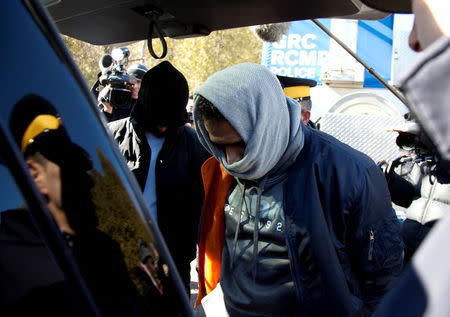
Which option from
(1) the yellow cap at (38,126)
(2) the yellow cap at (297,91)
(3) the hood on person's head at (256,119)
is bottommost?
(2) the yellow cap at (297,91)

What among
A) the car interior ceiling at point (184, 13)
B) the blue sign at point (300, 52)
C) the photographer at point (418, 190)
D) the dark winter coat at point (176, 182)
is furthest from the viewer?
the blue sign at point (300, 52)

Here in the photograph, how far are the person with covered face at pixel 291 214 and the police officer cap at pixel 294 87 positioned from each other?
66.5 inches

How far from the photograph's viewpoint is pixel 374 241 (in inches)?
61.8

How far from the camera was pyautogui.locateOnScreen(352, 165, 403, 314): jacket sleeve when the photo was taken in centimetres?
155

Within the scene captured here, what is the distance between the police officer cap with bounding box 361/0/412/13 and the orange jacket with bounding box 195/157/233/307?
978 mm

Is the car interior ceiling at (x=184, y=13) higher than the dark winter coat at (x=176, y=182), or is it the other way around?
the car interior ceiling at (x=184, y=13)

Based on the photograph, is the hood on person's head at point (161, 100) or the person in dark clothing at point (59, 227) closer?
the person in dark clothing at point (59, 227)

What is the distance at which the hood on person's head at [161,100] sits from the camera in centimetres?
241

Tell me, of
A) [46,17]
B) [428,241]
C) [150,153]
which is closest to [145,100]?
[150,153]

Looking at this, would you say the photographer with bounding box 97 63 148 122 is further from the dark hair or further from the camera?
the dark hair

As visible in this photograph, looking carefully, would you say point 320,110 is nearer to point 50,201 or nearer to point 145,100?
point 145,100

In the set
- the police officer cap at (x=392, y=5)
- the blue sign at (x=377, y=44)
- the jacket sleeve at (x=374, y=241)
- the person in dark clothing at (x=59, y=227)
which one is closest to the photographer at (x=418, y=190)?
the jacket sleeve at (x=374, y=241)

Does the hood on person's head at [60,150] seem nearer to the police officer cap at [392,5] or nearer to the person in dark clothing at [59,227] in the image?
the person in dark clothing at [59,227]

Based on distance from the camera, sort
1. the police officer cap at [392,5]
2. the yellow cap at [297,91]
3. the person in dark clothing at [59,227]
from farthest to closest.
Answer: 1. the yellow cap at [297,91]
2. the police officer cap at [392,5]
3. the person in dark clothing at [59,227]
